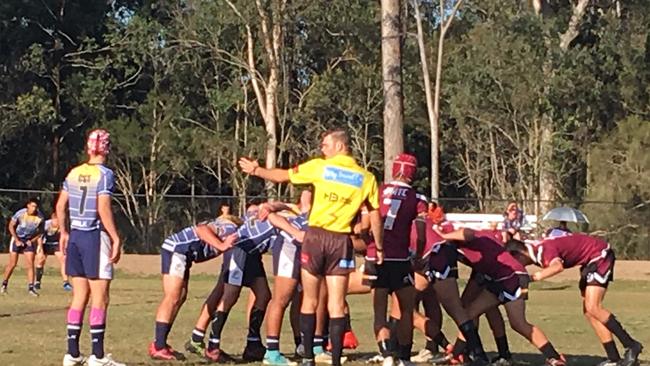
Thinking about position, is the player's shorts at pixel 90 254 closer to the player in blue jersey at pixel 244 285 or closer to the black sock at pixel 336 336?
the player in blue jersey at pixel 244 285

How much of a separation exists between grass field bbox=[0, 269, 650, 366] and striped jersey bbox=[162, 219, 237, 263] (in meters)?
1.10

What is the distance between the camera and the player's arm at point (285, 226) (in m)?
11.9

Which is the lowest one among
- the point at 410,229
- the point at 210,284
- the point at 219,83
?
the point at 210,284

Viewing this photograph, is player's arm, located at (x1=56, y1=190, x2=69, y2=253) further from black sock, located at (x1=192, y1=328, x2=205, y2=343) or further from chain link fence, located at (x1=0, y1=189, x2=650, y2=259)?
chain link fence, located at (x1=0, y1=189, x2=650, y2=259)

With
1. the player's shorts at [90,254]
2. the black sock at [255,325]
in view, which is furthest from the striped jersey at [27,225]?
the player's shorts at [90,254]

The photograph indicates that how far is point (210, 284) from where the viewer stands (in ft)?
102

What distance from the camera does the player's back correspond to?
1182 centimetres

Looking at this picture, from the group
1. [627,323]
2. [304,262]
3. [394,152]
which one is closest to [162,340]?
[304,262]

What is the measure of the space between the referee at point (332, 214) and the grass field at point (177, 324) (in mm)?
1928

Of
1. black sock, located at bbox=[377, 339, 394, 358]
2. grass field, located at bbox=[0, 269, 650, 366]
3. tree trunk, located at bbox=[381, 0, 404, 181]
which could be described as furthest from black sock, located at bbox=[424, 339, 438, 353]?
tree trunk, located at bbox=[381, 0, 404, 181]

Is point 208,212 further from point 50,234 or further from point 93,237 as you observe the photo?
point 93,237

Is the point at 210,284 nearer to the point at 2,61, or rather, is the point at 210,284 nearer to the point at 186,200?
the point at 186,200

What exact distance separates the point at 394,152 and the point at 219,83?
103 ft

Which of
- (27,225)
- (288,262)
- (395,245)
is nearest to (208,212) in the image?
(27,225)
